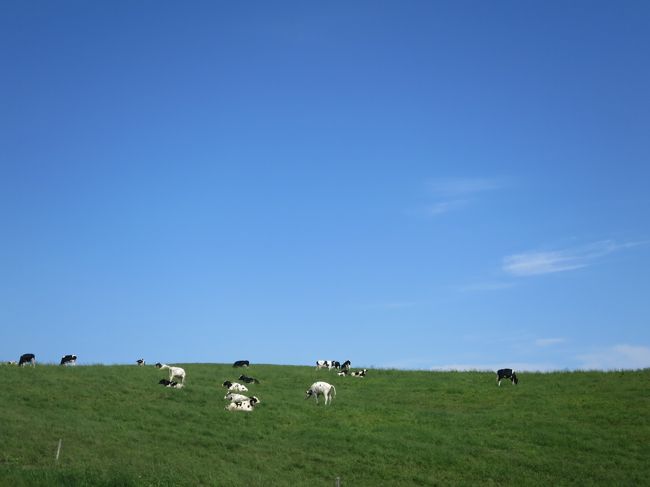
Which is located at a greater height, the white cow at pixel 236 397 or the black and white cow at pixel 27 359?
the black and white cow at pixel 27 359

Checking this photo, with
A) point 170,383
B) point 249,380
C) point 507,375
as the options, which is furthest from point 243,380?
point 507,375

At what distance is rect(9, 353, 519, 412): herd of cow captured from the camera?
38625mm

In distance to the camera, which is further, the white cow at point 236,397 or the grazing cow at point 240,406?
the white cow at point 236,397

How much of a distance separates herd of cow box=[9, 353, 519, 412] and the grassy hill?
3.24 feet

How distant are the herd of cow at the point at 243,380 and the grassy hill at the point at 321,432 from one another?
987 mm

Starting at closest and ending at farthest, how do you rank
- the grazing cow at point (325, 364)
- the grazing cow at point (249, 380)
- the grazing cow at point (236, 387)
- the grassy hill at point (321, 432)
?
the grassy hill at point (321, 432), the grazing cow at point (236, 387), the grazing cow at point (249, 380), the grazing cow at point (325, 364)

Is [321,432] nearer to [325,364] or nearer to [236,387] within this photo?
[236,387]

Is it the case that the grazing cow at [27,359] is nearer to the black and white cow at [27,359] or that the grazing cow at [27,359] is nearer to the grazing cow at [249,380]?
the black and white cow at [27,359]

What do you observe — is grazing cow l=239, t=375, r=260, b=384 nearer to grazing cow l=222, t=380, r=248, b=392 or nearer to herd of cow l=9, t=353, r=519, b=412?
herd of cow l=9, t=353, r=519, b=412

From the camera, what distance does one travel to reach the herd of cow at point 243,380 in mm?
38625

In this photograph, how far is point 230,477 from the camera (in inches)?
996

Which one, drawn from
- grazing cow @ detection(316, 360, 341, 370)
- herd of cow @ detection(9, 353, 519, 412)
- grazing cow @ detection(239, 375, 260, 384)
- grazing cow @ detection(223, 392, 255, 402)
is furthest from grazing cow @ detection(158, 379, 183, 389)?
grazing cow @ detection(316, 360, 341, 370)

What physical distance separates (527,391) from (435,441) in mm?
15061

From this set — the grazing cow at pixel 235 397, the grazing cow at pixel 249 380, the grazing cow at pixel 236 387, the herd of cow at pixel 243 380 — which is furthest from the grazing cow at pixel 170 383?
the grazing cow at pixel 249 380
